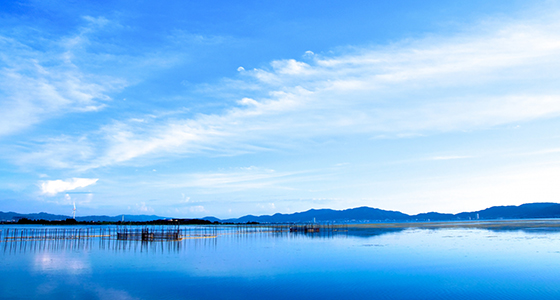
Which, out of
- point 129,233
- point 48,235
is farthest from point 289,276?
point 48,235

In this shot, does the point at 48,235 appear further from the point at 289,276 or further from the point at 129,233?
the point at 289,276

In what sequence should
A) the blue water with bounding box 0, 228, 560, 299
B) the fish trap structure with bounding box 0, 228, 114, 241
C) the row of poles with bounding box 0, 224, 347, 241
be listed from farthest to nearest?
the fish trap structure with bounding box 0, 228, 114, 241, the row of poles with bounding box 0, 224, 347, 241, the blue water with bounding box 0, 228, 560, 299

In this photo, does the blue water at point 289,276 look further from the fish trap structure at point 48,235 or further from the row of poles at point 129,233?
the fish trap structure at point 48,235

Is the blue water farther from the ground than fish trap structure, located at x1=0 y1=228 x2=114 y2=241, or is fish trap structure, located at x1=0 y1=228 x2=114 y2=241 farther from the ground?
fish trap structure, located at x1=0 y1=228 x2=114 y2=241

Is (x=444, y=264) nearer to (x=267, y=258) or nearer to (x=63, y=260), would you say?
(x=267, y=258)

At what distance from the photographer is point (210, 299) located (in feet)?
50.5

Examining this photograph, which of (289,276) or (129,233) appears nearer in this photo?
(289,276)

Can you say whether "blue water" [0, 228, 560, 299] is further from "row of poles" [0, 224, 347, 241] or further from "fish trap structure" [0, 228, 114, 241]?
"fish trap structure" [0, 228, 114, 241]

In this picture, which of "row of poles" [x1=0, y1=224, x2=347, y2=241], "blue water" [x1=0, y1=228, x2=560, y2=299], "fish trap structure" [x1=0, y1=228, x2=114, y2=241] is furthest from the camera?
"fish trap structure" [x1=0, y1=228, x2=114, y2=241]

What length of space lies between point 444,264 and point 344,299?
12.0 meters

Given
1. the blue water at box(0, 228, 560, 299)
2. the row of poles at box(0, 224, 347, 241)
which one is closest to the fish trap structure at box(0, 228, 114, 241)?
the row of poles at box(0, 224, 347, 241)

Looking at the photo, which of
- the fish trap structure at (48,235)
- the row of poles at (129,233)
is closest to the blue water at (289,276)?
the row of poles at (129,233)

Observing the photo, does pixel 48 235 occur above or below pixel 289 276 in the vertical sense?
above

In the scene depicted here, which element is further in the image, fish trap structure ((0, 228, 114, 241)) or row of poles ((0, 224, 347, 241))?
fish trap structure ((0, 228, 114, 241))
